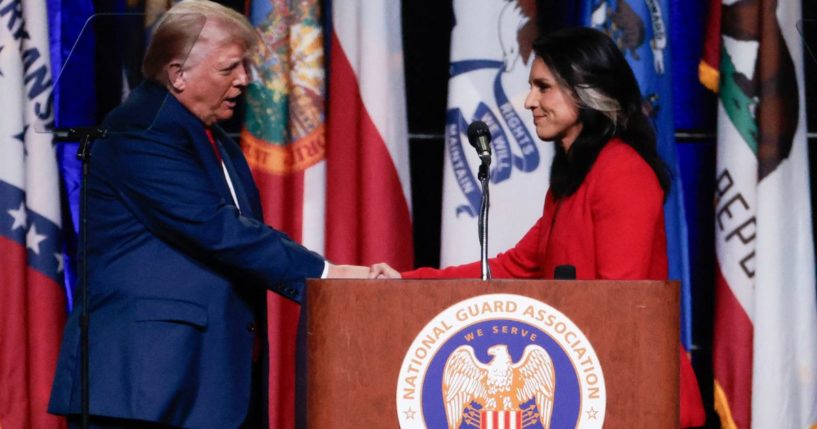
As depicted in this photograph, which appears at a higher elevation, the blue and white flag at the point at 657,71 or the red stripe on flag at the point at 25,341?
the blue and white flag at the point at 657,71

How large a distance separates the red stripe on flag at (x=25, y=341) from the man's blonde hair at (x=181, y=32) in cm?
97

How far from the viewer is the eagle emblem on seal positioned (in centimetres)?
170

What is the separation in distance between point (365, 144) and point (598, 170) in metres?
1.10

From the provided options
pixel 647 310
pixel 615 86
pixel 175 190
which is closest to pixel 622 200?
pixel 615 86

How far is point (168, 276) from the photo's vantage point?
2.41 meters

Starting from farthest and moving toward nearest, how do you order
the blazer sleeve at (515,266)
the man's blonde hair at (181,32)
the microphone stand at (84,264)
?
the blazer sleeve at (515,266) → the man's blonde hair at (181,32) → the microphone stand at (84,264)

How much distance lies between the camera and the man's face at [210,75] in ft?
8.52

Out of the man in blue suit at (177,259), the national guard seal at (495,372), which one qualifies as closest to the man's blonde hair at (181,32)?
the man in blue suit at (177,259)

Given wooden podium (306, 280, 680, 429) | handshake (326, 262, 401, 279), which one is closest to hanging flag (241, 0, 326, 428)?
handshake (326, 262, 401, 279)

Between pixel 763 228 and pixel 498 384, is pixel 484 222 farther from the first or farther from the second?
pixel 763 228

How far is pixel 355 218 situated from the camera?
338cm

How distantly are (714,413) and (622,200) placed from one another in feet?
4.56

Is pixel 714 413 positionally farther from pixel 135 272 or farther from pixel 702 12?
pixel 135 272

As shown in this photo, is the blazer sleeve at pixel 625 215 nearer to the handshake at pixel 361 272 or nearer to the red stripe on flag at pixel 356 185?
the handshake at pixel 361 272
